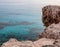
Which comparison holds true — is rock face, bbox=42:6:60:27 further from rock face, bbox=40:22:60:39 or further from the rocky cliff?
rock face, bbox=40:22:60:39

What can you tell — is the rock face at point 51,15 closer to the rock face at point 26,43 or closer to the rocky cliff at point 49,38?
the rocky cliff at point 49,38

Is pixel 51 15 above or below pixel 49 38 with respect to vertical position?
above

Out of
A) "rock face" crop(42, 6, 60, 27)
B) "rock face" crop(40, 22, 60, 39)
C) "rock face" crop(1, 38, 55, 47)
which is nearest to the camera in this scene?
"rock face" crop(1, 38, 55, 47)

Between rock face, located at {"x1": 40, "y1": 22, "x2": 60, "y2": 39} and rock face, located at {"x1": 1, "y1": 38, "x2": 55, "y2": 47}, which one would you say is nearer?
rock face, located at {"x1": 1, "y1": 38, "x2": 55, "y2": 47}

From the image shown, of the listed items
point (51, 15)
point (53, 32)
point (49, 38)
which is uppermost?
point (51, 15)

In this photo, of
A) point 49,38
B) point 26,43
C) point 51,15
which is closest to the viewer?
point 26,43

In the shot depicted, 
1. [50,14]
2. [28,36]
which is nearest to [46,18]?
[50,14]

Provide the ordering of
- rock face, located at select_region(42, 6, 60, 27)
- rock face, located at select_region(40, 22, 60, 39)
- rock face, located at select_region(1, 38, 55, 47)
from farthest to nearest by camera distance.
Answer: rock face, located at select_region(42, 6, 60, 27) < rock face, located at select_region(40, 22, 60, 39) < rock face, located at select_region(1, 38, 55, 47)

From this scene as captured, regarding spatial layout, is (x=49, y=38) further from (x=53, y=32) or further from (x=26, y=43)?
(x=26, y=43)

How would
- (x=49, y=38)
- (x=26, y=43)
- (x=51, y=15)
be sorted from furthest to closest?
(x=51, y=15) → (x=49, y=38) → (x=26, y=43)

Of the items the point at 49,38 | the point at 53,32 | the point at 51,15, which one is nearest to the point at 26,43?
the point at 49,38

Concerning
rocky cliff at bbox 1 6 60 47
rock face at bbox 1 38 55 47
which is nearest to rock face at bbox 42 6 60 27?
rocky cliff at bbox 1 6 60 47

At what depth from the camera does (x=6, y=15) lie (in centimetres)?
1136

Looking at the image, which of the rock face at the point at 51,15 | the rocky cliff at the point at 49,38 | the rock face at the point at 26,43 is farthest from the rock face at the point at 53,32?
the rock face at the point at 51,15
